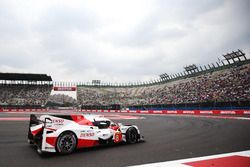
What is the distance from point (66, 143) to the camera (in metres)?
5.88

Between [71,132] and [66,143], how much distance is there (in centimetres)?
32

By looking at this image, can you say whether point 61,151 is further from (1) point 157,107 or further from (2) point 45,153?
(1) point 157,107

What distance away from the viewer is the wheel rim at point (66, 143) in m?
5.75

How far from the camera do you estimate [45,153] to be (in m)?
5.87

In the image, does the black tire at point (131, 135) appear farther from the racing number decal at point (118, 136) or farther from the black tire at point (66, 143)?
the black tire at point (66, 143)

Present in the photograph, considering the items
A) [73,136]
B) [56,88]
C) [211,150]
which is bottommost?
[211,150]

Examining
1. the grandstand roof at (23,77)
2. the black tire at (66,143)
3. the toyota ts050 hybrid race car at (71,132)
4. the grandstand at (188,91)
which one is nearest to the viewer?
the toyota ts050 hybrid race car at (71,132)

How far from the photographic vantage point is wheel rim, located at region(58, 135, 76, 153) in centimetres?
575

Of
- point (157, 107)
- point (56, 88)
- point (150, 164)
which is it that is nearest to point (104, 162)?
point (150, 164)

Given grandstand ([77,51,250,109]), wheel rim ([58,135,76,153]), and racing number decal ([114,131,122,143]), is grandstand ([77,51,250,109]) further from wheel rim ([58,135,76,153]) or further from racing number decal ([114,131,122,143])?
wheel rim ([58,135,76,153])

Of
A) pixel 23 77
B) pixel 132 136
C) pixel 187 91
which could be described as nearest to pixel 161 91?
pixel 187 91

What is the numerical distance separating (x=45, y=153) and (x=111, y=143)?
7.76ft

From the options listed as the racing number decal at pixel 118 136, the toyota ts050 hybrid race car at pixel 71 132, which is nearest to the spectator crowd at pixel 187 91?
the racing number decal at pixel 118 136

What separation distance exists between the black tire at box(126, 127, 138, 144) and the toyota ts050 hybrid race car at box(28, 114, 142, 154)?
5cm
